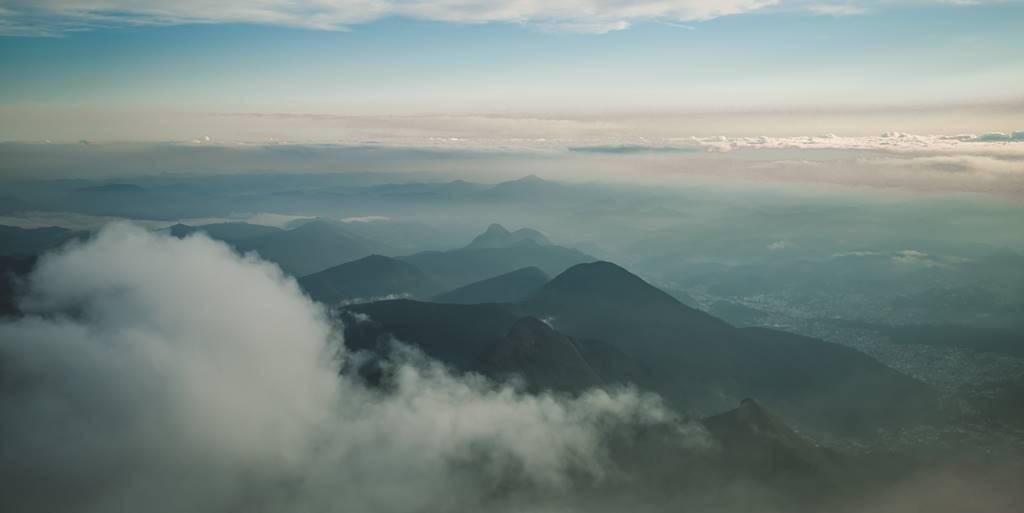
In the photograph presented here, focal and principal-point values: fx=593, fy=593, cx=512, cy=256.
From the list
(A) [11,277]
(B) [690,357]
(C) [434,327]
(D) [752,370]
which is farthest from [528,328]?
(A) [11,277]

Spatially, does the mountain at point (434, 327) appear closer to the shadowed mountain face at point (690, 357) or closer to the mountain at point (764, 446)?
the shadowed mountain face at point (690, 357)

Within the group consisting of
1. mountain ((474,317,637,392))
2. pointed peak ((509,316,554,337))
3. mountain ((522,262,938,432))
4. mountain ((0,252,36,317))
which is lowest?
mountain ((522,262,938,432))

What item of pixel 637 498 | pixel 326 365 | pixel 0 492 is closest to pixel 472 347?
pixel 326 365

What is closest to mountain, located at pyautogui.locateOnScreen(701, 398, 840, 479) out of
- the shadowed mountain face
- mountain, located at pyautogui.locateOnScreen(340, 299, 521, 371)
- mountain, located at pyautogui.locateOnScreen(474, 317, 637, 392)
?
mountain, located at pyautogui.locateOnScreen(474, 317, 637, 392)

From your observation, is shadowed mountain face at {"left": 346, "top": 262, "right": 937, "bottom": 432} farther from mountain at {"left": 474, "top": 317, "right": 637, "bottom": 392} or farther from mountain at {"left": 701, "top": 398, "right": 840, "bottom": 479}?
mountain at {"left": 701, "top": 398, "right": 840, "bottom": 479}

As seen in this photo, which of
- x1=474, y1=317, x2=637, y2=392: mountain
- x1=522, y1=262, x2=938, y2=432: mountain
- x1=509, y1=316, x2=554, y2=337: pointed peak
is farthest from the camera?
x1=522, y1=262, x2=938, y2=432: mountain

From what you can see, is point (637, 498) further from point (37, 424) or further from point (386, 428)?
point (37, 424)

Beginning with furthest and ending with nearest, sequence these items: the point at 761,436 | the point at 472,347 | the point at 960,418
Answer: the point at 960,418 → the point at 472,347 → the point at 761,436
